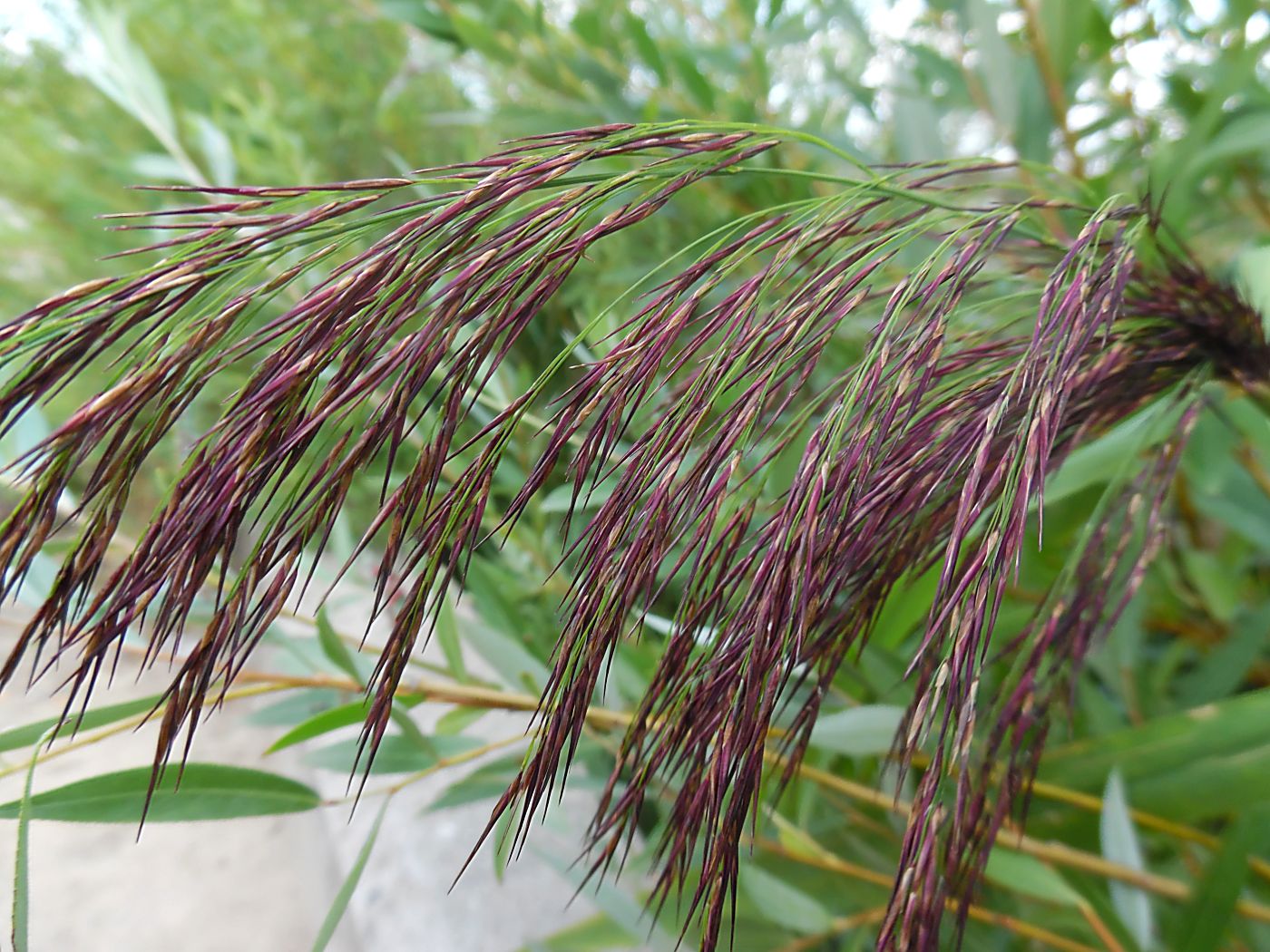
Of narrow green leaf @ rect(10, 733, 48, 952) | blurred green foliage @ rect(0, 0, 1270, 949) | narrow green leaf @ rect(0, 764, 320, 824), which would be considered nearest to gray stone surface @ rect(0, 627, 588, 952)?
blurred green foliage @ rect(0, 0, 1270, 949)

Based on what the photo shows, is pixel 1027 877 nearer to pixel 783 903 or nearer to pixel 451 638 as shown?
pixel 783 903

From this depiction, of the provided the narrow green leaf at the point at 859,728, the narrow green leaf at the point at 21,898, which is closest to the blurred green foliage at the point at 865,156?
the narrow green leaf at the point at 859,728

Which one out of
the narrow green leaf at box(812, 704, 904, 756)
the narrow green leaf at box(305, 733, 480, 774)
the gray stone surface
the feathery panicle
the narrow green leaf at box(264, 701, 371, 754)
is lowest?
the gray stone surface

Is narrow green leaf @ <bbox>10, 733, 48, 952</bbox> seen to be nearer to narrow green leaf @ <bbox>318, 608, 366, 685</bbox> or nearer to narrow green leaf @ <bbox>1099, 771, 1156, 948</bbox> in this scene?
narrow green leaf @ <bbox>318, 608, 366, 685</bbox>

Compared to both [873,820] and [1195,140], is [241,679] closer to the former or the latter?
[873,820]

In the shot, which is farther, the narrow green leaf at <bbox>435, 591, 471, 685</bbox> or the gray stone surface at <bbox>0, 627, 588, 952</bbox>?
the gray stone surface at <bbox>0, 627, 588, 952</bbox>

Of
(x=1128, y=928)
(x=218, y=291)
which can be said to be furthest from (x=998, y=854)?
(x=218, y=291)

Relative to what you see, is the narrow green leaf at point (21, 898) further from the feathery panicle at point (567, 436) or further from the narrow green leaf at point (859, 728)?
the narrow green leaf at point (859, 728)
